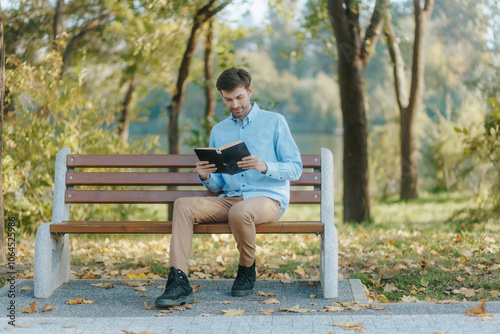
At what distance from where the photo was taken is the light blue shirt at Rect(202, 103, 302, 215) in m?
4.02

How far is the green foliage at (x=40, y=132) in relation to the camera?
7184 mm

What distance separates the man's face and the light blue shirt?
2.6 inches

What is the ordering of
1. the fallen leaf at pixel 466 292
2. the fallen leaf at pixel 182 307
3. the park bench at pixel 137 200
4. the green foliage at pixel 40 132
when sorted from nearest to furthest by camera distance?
the fallen leaf at pixel 182 307 < the park bench at pixel 137 200 < the fallen leaf at pixel 466 292 < the green foliage at pixel 40 132

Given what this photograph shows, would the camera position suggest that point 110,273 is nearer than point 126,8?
Yes

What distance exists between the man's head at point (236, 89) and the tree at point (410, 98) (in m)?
9.06

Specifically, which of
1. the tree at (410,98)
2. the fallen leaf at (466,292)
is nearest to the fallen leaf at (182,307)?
the fallen leaf at (466,292)

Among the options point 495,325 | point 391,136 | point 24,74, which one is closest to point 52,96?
point 24,74

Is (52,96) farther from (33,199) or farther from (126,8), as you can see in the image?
(126,8)

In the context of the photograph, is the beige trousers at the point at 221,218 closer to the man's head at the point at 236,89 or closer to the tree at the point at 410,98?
the man's head at the point at 236,89

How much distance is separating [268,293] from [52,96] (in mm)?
4556

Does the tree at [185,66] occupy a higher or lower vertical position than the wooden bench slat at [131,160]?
higher

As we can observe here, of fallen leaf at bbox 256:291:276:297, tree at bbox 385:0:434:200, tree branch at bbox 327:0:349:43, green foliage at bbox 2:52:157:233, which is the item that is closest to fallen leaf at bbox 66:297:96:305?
fallen leaf at bbox 256:291:276:297

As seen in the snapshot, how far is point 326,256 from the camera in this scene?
3.89 m

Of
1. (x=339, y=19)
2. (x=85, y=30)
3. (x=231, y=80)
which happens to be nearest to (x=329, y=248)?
(x=231, y=80)
